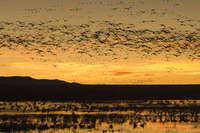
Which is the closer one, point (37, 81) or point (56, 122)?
point (56, 122)

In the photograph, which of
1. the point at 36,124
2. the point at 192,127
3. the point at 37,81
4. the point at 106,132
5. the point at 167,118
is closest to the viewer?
the point at 106,132

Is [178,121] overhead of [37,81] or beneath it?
beneath

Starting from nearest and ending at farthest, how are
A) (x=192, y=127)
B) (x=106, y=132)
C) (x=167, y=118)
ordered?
(x=106, y=132) < (x=192, y=127) < (x=167, y=118)

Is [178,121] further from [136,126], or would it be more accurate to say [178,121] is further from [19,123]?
[19,123]

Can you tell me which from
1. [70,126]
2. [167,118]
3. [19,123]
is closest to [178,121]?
[167,118]

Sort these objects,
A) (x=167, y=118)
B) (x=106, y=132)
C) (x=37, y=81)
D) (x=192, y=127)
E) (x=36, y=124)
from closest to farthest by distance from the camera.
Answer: (x=106, y=132), (x=192, y=127), (x=36, y=124), (x=167, y=118), (x=37, y=81)

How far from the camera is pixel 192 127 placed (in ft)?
101

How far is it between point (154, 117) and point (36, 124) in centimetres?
858

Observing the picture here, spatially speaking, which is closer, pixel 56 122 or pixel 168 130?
pixel 168 130

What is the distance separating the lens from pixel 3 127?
31.0 meters

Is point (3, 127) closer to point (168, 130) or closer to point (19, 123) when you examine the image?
point (19, 123)

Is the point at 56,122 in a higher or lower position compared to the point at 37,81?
lower

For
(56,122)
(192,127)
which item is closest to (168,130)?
(192,127)

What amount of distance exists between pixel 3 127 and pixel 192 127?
10.4m
